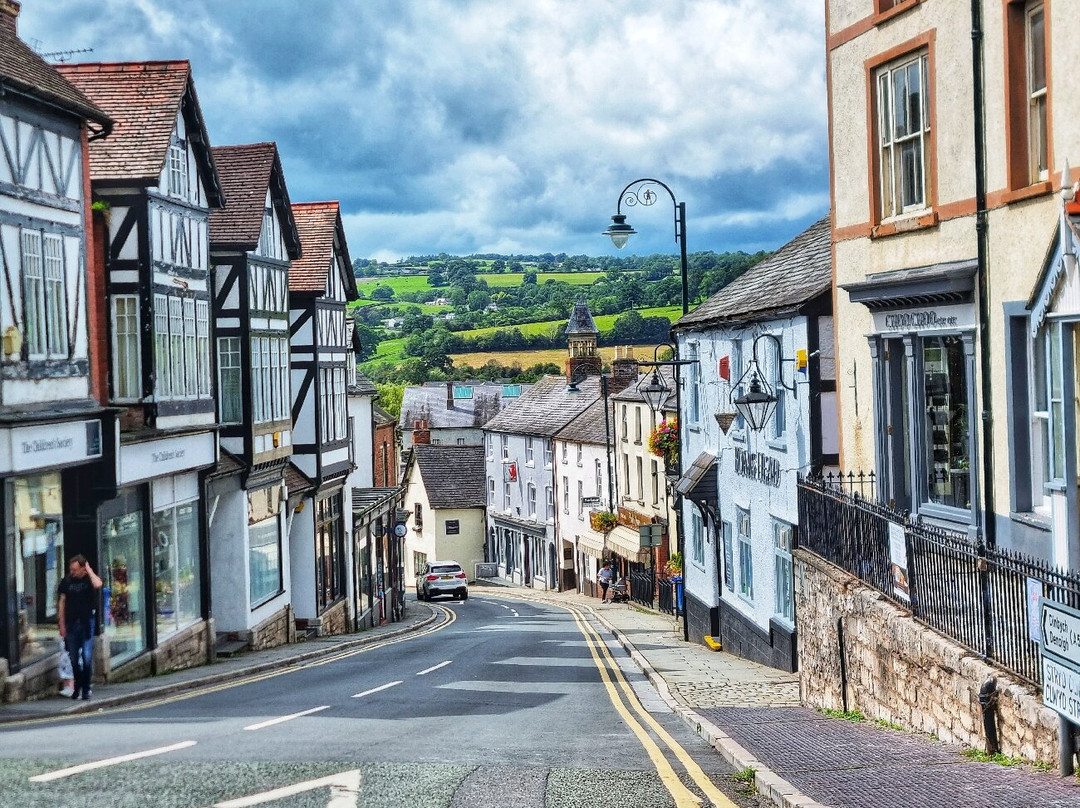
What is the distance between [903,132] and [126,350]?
1345 centimetres

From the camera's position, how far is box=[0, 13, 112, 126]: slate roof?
17734 millimetres

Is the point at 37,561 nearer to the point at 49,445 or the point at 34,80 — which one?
the point at 49,445

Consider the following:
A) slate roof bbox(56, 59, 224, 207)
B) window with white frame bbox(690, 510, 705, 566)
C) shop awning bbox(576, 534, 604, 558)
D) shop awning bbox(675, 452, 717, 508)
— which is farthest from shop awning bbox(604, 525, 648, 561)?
slate roof bbox(56, 59, 224, 207)

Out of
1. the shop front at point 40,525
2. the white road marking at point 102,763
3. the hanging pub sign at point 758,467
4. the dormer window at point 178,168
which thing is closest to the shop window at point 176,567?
the shop front at point 40,525

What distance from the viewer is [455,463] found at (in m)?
87.1

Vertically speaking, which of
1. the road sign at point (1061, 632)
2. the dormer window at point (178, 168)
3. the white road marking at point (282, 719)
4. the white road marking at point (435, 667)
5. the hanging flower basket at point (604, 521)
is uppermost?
the dormer window at point (178, 168)

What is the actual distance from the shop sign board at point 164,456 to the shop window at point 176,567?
3.02 feet

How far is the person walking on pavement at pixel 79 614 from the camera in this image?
17.6 meters

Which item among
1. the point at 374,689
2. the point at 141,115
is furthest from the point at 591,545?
the point at 374,689

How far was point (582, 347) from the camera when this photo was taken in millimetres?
83125

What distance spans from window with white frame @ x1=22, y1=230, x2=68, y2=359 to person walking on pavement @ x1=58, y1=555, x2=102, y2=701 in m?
3.23

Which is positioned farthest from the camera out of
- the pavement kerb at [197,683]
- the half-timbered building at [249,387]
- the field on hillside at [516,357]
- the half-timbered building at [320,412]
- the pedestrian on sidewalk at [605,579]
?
the field on hillside at [516,357]

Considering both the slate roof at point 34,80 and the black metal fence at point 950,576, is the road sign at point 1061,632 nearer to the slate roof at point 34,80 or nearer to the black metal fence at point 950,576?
the black metal fence at point 950,576

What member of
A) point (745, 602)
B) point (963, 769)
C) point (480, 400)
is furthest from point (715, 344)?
point (480, 400)
